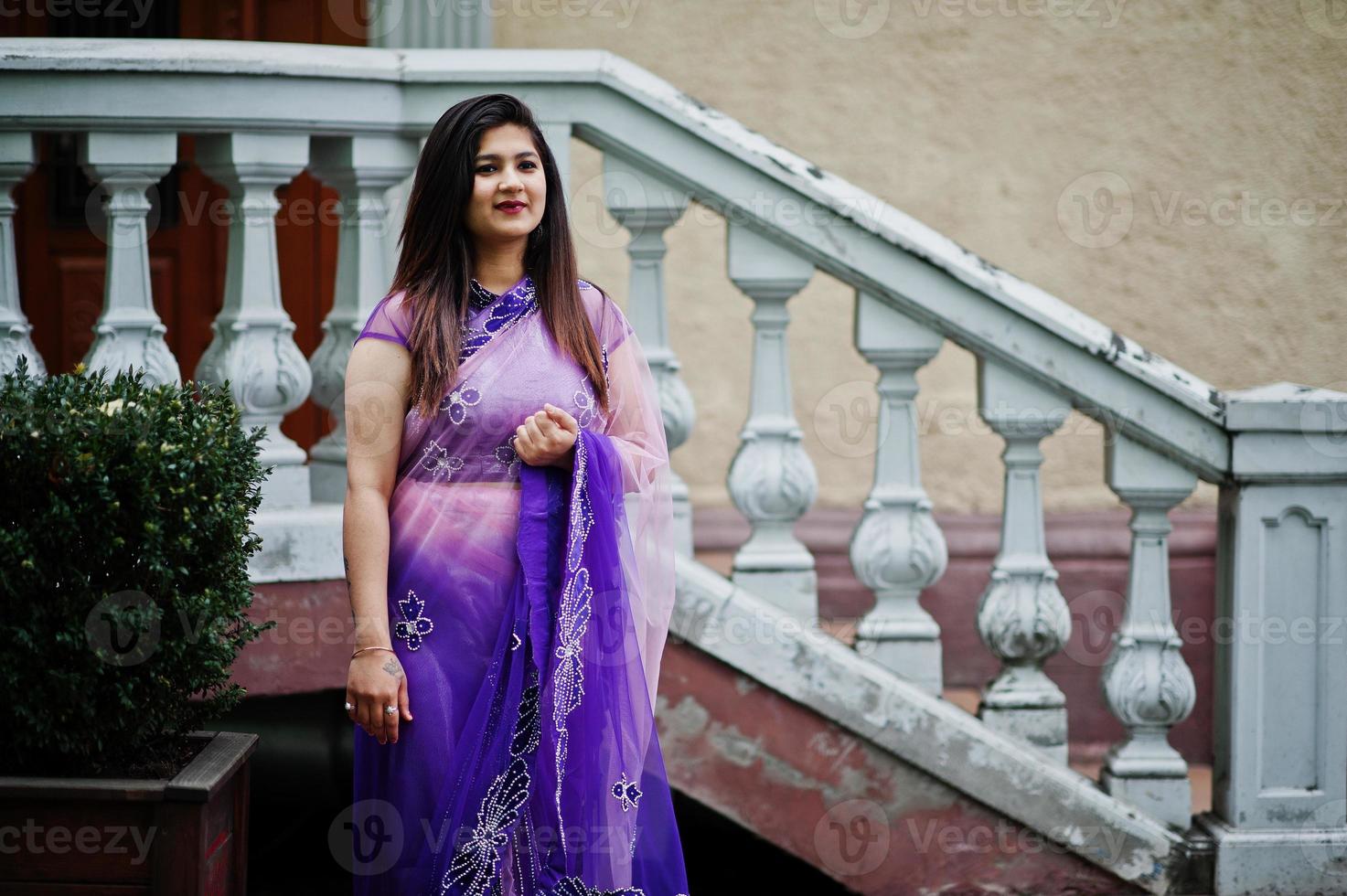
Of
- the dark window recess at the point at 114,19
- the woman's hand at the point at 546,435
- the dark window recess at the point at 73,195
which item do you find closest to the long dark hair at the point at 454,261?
the woman's hand at the point at 546,435

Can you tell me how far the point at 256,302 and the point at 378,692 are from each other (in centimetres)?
106

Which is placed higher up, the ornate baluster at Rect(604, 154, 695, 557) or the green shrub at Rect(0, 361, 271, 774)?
the ornate baluster at Rect(604, 154, 695, 557)

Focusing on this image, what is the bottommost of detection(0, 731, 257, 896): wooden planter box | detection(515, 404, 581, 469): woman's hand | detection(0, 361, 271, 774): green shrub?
detection(0, 731, 257, 896): wooden planter box

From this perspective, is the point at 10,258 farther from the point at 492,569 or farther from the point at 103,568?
the point at 492,569

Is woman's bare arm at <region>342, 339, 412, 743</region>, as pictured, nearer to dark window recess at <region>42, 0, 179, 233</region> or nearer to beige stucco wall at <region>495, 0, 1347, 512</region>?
beige stucco wall at <region>495, 0, 1347, 512</region>

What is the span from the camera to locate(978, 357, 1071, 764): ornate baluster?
3365 millimetres

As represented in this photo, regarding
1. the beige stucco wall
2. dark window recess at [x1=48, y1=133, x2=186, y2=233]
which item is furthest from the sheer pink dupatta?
dark window recess at [x1=48, y1=133, x2=186, y2=233]

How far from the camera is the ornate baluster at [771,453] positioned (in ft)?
10.8

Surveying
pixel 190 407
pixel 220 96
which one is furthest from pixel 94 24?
pixel 190 407

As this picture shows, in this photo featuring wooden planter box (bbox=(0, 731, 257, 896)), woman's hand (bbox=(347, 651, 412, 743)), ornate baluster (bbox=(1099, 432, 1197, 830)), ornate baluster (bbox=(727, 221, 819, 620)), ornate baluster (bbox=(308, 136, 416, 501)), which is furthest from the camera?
ornate baluster (bbox=(1099, 432, 1197, 830))

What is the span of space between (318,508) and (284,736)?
0.78m

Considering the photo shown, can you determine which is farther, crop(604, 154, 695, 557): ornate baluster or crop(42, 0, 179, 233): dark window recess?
crop(42, 0, 179, 233): dark window recess

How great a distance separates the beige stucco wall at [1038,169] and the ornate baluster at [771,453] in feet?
4.64

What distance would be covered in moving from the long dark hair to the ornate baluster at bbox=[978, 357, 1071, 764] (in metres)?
1.17
